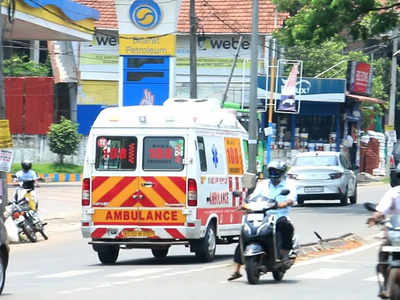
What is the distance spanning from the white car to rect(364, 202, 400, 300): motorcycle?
70.1 feet

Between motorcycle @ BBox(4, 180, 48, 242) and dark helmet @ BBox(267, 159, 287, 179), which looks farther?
motorcycle @ BBox(4, 180, 48, 242)

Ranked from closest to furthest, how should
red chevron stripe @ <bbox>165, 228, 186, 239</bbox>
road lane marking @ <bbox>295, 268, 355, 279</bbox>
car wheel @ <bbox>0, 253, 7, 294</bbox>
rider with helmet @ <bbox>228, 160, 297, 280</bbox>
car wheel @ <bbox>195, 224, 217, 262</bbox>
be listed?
car wheel @ <bbox>0, 253, 7, 294</bbox>, rider with helmet @ <bbox>228, 160, 297, 280</bbox>, road lane marking @ <bbox>295, 268, 355, 279</bbox>, red chevron stripe @ <bbox>165, 228, 186, 239</bbox>, car wheel @ <bbox>195, 224, 217, 262</bbox>

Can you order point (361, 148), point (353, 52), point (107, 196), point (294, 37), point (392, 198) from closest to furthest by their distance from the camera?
point (392, 198), point (107, 196), point (294, 37), point (361, 148), point (353, 52)

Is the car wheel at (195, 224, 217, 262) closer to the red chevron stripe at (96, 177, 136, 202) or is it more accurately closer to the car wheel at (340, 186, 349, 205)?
the red chevron stripe at (96, 177, 136, 202)

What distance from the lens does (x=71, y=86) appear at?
61.0 m

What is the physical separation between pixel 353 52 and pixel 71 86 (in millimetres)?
16702

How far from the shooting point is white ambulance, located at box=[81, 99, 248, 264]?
18.5 meters

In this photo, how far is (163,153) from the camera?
18.7 meters

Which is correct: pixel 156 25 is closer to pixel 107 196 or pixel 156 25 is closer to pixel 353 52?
pixel 353 52

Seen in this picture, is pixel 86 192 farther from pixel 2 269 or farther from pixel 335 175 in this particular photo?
pixel 335 175

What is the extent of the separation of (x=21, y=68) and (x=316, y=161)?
31867 mm

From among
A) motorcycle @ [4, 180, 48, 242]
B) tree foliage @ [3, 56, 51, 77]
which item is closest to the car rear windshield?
motorcycle @ [4, 180, 48, 242]

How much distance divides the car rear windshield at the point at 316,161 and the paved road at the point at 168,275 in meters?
7.38

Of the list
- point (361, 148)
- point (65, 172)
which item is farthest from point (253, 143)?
point (361, 148)
